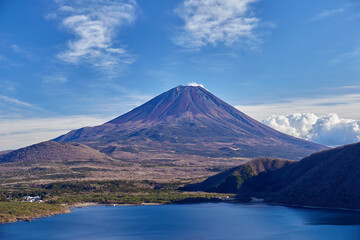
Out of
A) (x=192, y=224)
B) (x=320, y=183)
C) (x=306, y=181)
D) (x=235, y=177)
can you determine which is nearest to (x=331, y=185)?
(x=320, y=183)

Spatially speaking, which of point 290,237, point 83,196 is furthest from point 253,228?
point 83,196

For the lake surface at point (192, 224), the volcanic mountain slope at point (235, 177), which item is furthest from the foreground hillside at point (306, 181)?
the lake surface at point (192, 224)

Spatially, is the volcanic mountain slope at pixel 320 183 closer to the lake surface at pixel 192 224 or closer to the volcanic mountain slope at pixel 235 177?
the volcanic mountain slope at pixel 235 177

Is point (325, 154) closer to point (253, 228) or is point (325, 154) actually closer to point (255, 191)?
point (255, 191)

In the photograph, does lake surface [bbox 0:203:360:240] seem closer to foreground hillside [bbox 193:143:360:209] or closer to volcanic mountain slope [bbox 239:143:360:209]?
volcanic mountain slope [bbox 239:143:360:209]

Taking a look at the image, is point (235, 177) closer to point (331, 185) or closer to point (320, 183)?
point (320, 183)

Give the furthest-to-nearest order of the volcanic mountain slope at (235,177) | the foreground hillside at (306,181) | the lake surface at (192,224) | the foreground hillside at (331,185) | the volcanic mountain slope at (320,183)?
the volcanic mountain slope at (235,177) < the foreground hillside at (306,181) < the volcanic mountain slope at (320,183) < the foreground hillside at (331,185) < the lake surface at (192,224)
